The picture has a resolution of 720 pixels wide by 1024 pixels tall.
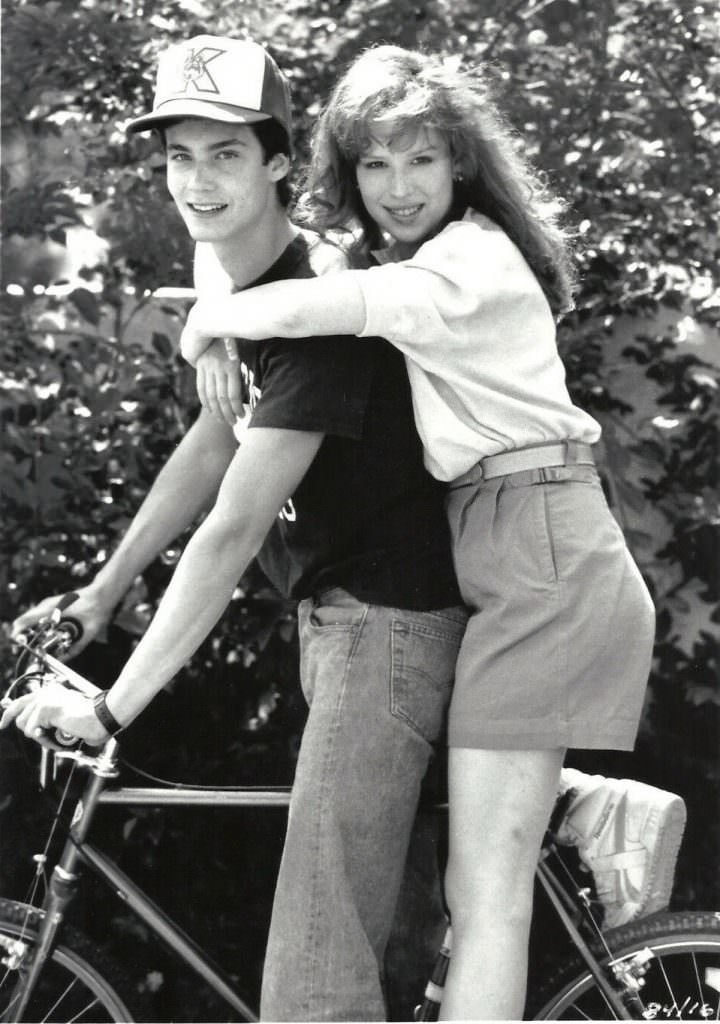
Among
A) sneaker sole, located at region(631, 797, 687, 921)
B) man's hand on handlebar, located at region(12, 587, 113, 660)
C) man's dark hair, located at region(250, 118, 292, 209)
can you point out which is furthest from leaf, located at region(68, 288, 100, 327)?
sneaker sole, located at region(631, 797, 687, 921)

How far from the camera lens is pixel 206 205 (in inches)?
98.9

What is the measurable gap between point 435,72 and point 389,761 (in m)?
1.22

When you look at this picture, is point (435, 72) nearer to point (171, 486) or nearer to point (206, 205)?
point (206, 205)

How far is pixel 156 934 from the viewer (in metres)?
2.80

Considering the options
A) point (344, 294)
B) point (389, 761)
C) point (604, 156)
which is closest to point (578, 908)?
point (389, 761)

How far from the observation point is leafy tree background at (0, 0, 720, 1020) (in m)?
3.45

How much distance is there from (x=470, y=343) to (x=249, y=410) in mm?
461

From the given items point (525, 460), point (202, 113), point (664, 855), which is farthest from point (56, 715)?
point (664, 855)

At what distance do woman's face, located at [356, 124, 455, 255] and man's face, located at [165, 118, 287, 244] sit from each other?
0.65 ft

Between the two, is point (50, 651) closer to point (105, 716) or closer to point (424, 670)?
point (105, 716)

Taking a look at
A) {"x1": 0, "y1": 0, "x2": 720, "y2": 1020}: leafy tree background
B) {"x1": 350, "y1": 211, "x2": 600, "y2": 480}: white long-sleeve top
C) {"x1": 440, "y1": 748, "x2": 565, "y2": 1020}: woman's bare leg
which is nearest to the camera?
{"x1": 350, "y1": 211, "x2": 600, "y2": 480}: white long-sleeve top

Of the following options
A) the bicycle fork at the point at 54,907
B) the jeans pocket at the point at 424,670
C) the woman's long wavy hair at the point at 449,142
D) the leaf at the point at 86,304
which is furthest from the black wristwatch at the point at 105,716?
the leaf at the point at 86,304

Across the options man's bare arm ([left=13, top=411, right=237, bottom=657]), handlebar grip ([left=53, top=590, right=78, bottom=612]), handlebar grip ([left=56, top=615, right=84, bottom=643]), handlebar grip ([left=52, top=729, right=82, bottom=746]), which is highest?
man's bare arm ([left=13, top=411, right=237, bottom=657])

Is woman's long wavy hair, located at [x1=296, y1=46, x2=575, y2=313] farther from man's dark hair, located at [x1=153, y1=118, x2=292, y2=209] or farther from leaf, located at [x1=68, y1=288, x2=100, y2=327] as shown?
leaf, located at [x1=68, y1=288, x2=100, y2=327]
